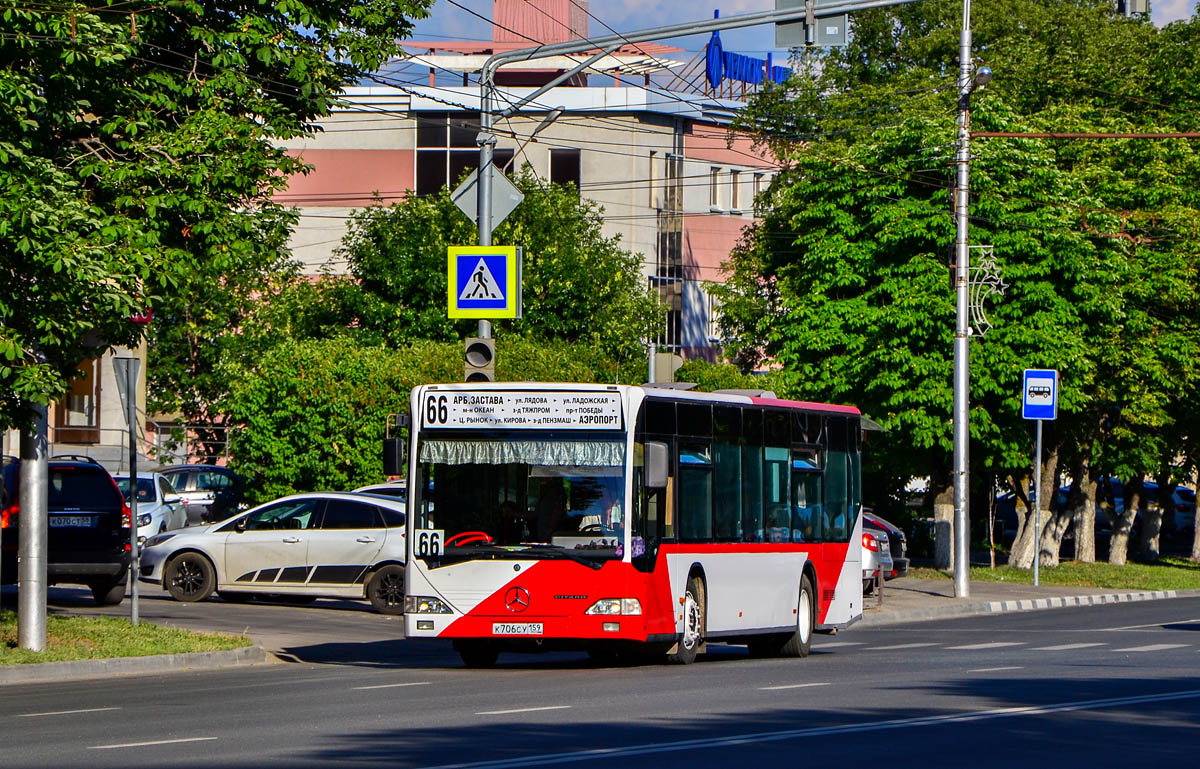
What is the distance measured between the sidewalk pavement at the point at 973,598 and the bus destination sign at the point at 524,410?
1092 cm

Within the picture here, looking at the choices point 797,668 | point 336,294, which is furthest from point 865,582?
point 336,294

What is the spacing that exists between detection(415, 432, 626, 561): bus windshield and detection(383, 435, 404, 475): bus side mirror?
45 centimetres

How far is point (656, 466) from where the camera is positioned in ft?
54.8

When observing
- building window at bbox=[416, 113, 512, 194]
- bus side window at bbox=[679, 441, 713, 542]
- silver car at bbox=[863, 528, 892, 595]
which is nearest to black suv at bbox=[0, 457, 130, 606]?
bus side window at bbox=[679, 441, 713, 542]

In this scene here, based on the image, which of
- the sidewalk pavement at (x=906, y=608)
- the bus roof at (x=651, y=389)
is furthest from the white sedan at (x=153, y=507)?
the bus roof at (x=651, y=389)

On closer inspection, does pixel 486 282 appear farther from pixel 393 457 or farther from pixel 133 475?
pixel 393 457

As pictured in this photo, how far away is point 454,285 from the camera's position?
72.2 feet

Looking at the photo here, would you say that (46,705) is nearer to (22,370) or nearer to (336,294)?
(22,370)

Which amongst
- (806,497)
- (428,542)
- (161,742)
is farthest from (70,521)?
(161,742)

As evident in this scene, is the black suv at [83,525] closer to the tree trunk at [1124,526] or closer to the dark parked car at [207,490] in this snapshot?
the dark parked car at [207,490]

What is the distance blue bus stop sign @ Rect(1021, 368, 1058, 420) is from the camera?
32.4 metres

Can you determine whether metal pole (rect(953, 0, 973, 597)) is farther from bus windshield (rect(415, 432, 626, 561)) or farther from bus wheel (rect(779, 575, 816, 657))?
bus windshield (rect(415, 432, 626, 561))

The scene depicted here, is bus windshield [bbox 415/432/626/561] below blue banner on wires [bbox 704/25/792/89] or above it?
below

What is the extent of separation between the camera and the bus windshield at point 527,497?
16891mm
